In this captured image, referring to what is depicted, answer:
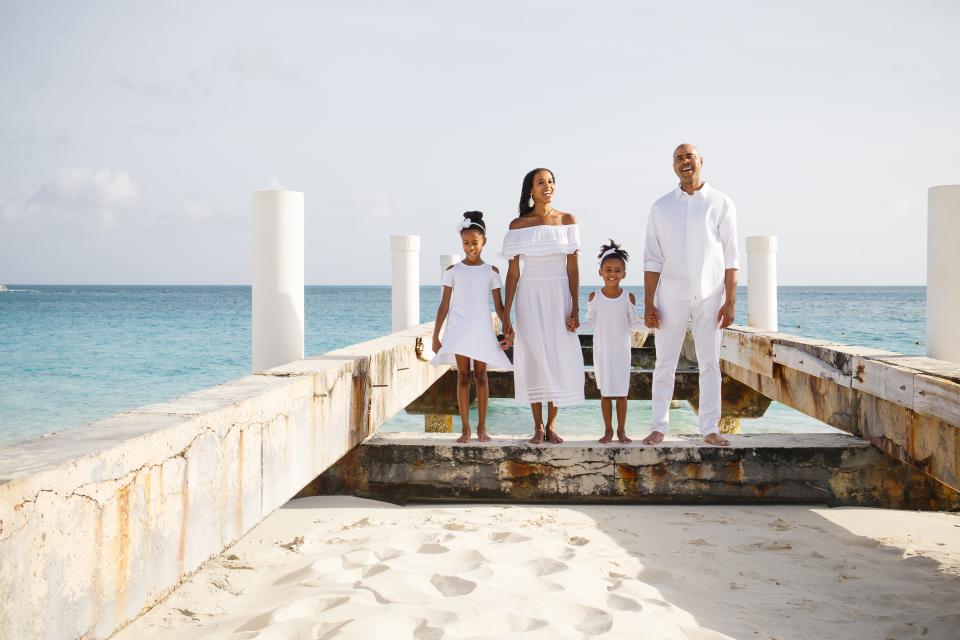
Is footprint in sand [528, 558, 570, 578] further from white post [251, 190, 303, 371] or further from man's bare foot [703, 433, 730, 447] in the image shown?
white post [251, 190, 303, 371]

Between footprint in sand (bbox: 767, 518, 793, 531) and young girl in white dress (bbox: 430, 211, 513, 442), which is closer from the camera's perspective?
footprint in sand (bbox: 767, 518, 793, 531)

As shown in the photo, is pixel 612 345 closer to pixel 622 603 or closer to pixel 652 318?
pixel 652 318

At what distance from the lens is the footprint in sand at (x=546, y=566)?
3400mm

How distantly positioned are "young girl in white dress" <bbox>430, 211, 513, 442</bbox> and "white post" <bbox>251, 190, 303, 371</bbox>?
42.7 inches

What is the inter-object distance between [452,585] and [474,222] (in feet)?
9.25

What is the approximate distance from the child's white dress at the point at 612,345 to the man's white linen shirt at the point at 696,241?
1.25 feet

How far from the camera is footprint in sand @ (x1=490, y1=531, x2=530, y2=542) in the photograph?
12.8 feet

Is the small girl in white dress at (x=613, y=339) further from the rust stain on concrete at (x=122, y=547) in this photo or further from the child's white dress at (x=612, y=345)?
the rust stain on concrete at (x=122, y=547)

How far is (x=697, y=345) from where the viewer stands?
5.15 metres

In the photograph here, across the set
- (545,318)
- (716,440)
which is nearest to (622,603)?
(716,440)

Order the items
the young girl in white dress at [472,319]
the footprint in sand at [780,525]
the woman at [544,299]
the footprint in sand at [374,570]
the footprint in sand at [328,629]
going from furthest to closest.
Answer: the young girl in white dress at [472,319], the woman at [544,299], the footprint in sand at [780,525], the footprint in sand at [374,570], the footprint in sand at [328,629]

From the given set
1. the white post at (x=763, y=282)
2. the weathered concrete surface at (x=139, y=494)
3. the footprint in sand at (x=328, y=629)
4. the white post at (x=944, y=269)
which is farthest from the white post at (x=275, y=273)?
the white post at (x=763, y=282)

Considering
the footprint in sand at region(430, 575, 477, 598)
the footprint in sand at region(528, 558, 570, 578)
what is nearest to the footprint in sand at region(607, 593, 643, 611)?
the footprint in sand at region(528, 558, 570, 578)

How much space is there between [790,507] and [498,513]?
1956 millimetres
